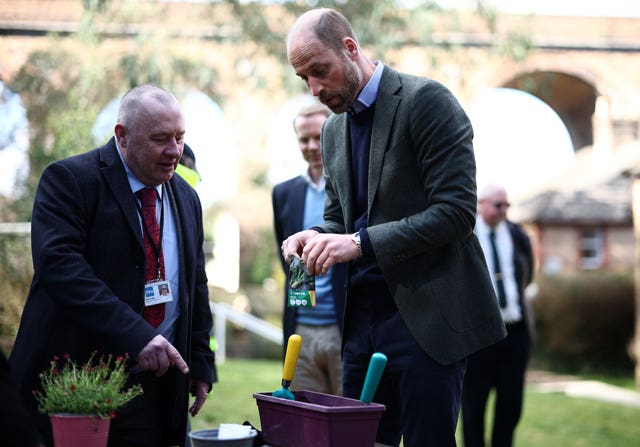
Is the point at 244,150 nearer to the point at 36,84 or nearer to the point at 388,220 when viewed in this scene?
the point at 36,84

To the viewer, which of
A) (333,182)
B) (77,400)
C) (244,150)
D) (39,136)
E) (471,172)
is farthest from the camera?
(244,150)

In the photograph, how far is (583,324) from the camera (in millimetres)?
20125

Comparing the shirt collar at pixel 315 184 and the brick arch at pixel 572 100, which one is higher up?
the brick arch at pixel 572 100

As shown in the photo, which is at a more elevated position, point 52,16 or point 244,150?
point 52,16

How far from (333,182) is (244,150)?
26.2 m

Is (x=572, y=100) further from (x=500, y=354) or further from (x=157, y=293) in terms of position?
(x=157, y=293)

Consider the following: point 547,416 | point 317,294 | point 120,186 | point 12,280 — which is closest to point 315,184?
point 317,294

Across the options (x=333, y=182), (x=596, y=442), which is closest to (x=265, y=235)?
(x=596, y=442)

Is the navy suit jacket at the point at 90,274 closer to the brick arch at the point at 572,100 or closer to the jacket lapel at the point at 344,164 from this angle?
the jacket lapel at the point at 344,164

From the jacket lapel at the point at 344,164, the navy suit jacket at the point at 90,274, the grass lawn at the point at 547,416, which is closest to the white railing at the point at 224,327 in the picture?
the grass lawn at the point at 547,416

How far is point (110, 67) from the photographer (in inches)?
662

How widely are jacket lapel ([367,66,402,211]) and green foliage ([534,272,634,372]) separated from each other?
17904 mm

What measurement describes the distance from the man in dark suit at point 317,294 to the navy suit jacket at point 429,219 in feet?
7.07

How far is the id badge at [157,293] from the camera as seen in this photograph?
9.95ft
